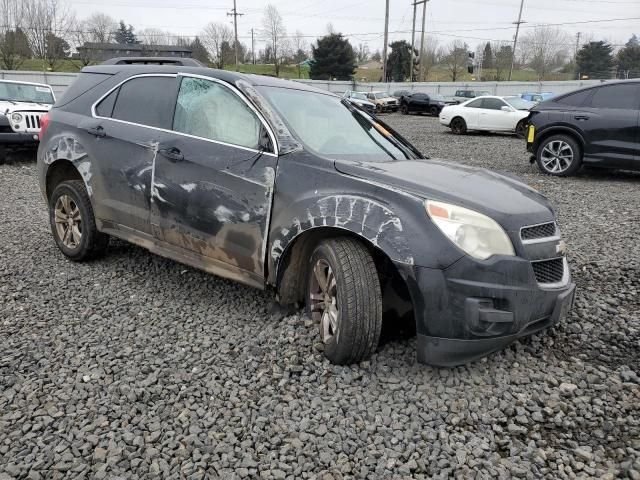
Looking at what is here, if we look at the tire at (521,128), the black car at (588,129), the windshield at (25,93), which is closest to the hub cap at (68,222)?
the black car at (588,129)

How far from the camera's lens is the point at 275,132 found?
320 centimetres

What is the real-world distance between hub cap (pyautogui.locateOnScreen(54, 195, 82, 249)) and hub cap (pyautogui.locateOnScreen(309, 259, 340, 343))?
2411mm

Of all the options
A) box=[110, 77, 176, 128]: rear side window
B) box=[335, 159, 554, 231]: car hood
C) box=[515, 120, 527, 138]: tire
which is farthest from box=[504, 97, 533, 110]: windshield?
box=[110, 77, 176, 128]: rear side window

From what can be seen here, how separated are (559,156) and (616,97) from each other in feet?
4.08

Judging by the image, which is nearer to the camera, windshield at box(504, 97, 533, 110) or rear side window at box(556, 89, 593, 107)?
rear side window at box(556, 89, 593, 107)

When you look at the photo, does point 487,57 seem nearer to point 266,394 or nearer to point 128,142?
point 128,142

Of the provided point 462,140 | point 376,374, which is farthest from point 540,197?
point 462,140

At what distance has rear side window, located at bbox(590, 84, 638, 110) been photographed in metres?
8.18

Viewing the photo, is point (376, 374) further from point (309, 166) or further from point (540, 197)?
point (540, 197)

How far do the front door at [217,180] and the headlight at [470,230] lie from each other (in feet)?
3.41

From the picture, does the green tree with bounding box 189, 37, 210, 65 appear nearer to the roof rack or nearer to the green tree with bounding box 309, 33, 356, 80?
the green tree with bounding box 309, 33, 356, 80

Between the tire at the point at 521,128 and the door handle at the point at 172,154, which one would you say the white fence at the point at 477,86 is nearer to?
the tire at the point at 521,128

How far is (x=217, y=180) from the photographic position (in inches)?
131

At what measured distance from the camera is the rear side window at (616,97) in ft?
26.8
